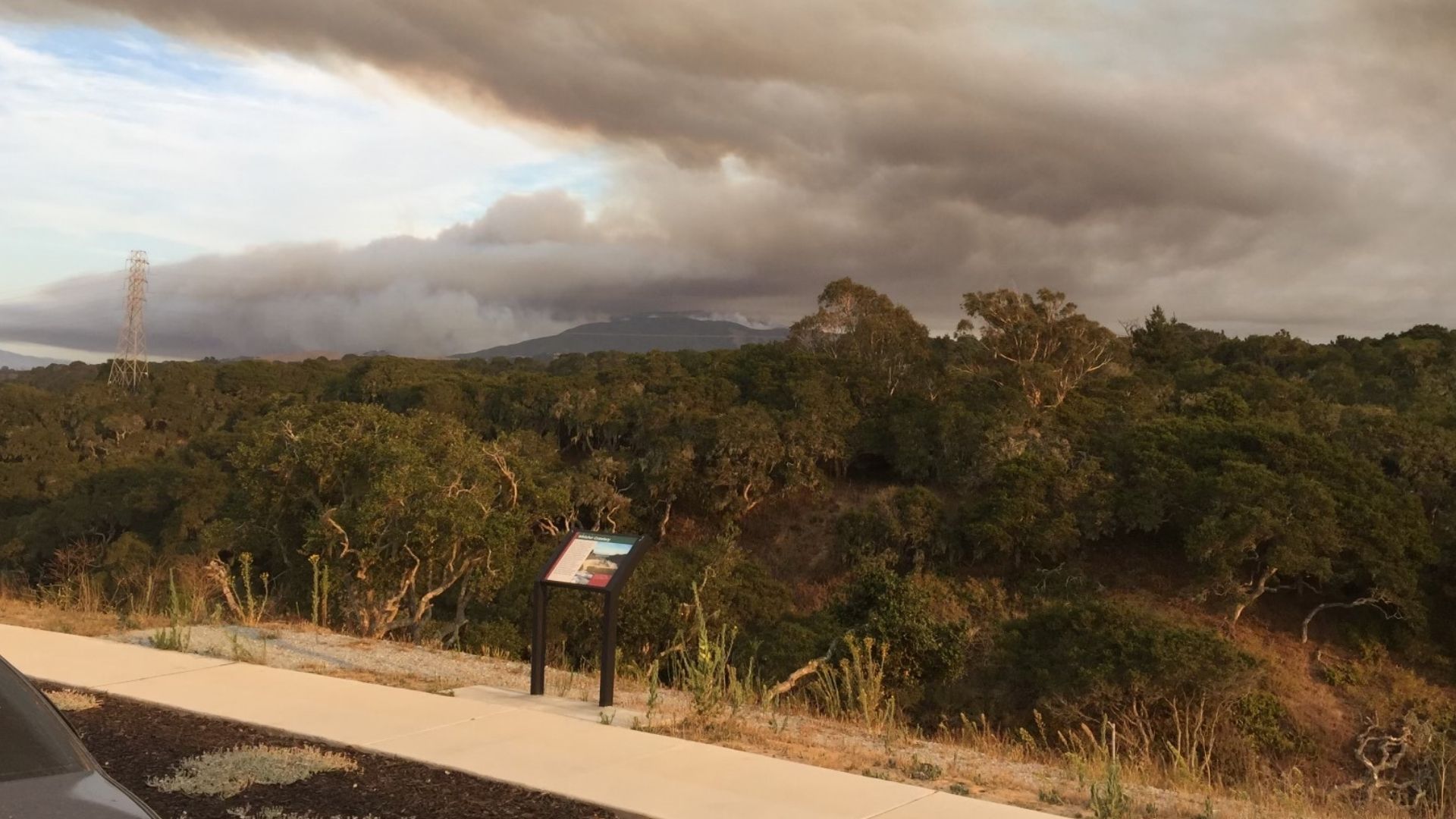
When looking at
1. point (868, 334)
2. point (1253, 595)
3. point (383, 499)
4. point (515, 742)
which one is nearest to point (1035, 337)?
point (868, 334)

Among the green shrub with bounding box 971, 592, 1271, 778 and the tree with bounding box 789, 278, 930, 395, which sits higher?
the tree with bounding box 789, 278, 930, 395

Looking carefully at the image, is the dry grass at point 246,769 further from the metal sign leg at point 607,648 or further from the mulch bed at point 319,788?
the metal sign leg at point 607,648

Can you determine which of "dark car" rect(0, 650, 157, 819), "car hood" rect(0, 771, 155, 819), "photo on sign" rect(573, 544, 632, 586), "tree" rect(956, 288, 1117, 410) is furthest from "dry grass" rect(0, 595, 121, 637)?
"tree" rect(956, 288, 1117, 410)

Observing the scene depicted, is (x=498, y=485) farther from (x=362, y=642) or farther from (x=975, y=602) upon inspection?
(x=975, y=602)

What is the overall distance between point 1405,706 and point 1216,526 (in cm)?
638

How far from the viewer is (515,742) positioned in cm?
639

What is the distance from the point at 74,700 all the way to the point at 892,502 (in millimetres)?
33104

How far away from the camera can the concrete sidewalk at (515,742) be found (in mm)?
5324

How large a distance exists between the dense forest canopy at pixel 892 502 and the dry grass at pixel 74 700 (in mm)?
4609

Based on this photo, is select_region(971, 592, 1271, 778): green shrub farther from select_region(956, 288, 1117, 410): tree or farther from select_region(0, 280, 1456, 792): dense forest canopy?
select_region(956, 288, 1117, 410): tree

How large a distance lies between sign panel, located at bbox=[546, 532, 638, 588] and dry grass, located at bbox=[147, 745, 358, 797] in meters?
1.90

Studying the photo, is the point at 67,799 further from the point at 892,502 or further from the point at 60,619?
the point at 892,502

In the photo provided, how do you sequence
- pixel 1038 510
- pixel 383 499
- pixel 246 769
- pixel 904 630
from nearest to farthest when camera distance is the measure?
pixel 246 769 → pixel 383 499 → pixel 904 630 → pixel 1038 510

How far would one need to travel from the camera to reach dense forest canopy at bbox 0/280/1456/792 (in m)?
19.1
